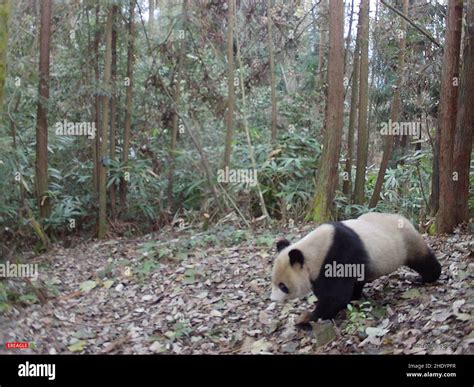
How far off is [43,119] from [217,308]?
9.43ft

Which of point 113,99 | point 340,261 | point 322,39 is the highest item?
point 322,39

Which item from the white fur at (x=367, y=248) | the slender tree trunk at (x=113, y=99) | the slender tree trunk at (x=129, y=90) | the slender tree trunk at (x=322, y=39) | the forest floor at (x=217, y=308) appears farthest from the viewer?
the slender tree trunk at (x=322, y=39)

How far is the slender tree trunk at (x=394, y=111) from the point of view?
530cm

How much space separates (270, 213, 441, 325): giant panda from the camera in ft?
12.4

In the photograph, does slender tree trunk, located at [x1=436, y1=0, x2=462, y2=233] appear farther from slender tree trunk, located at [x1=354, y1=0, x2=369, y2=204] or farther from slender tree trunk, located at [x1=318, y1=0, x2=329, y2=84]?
slender tree trunk, located at [x1=318, y1=0, x2=329, y2=84]

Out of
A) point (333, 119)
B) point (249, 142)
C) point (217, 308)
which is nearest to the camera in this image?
point (217, 308)

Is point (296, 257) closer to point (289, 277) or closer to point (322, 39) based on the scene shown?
point (289, 277)

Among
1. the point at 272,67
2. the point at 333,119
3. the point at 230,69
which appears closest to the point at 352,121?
the point at 333,119

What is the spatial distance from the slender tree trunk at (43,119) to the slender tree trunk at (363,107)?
3.01m

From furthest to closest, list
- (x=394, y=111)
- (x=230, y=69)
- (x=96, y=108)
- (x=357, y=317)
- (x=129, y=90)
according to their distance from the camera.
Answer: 1. (x=230, y=69)
2. (x=129, y=90)
3. (x=96, y=108)
4. (x=394, y=111)
5. (x=357, y=317)

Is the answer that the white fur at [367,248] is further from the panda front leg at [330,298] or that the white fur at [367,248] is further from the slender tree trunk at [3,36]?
the slender tree trunk at [3,36]

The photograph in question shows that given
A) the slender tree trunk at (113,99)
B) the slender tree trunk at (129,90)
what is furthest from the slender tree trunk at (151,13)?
the slender tree trunk at (113,99)

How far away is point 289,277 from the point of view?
3850mm
